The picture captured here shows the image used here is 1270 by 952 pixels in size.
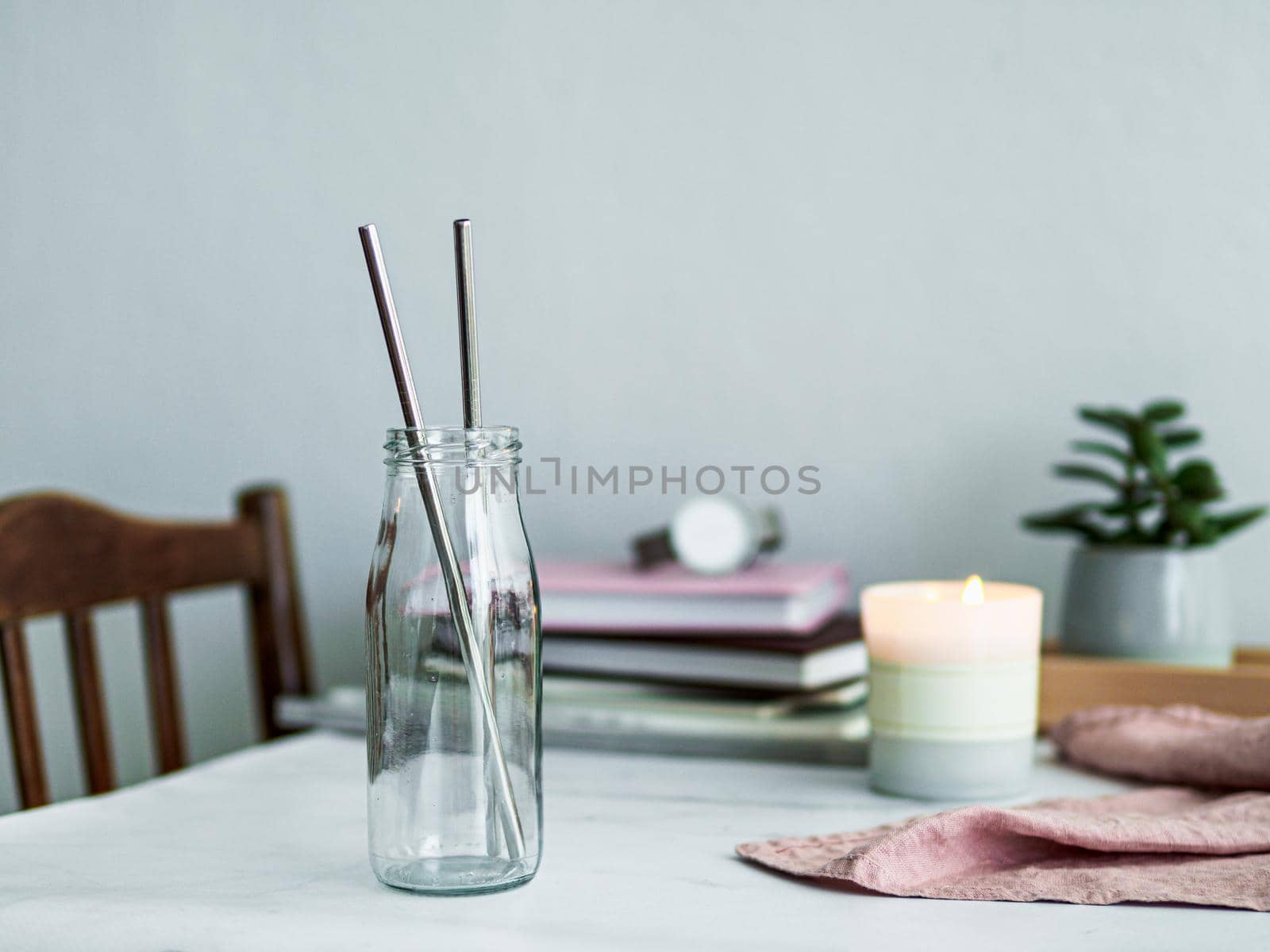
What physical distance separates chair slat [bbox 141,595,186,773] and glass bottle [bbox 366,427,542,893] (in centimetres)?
52

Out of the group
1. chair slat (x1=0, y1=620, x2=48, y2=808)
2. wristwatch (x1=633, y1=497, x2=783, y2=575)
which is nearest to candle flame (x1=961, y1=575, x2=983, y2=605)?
wristwatch (x1=633, y1=497, x2=783, y2=575)

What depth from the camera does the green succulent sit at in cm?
85

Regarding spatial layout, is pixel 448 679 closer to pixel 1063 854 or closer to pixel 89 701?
pixel 1063 854

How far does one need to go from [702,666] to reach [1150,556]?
0.31 meters

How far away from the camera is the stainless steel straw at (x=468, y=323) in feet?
1.64

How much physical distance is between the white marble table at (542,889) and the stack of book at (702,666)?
61 millimetres

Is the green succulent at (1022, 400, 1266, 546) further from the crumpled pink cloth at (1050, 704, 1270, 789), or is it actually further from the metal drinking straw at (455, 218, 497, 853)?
the metal drinking straw at (455, 218, 497, 853)

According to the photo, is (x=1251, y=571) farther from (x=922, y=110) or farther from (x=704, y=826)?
(x=704, y=826)

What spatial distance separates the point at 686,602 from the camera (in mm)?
862

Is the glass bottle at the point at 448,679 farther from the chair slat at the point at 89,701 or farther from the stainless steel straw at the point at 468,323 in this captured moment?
the chair slat at the point at 89,701

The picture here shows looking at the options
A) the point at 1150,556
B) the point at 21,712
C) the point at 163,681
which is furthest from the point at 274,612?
the point at 1150,556

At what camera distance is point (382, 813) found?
54cm

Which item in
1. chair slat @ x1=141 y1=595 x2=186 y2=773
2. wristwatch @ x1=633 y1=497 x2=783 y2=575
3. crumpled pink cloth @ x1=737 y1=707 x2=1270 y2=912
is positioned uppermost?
wristwatch @ x1=633 y1=497 x2=783 y2=575

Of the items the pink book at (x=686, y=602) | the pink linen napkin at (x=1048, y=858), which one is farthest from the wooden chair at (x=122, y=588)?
the pink linen napkin at (x=1048, y=858)
